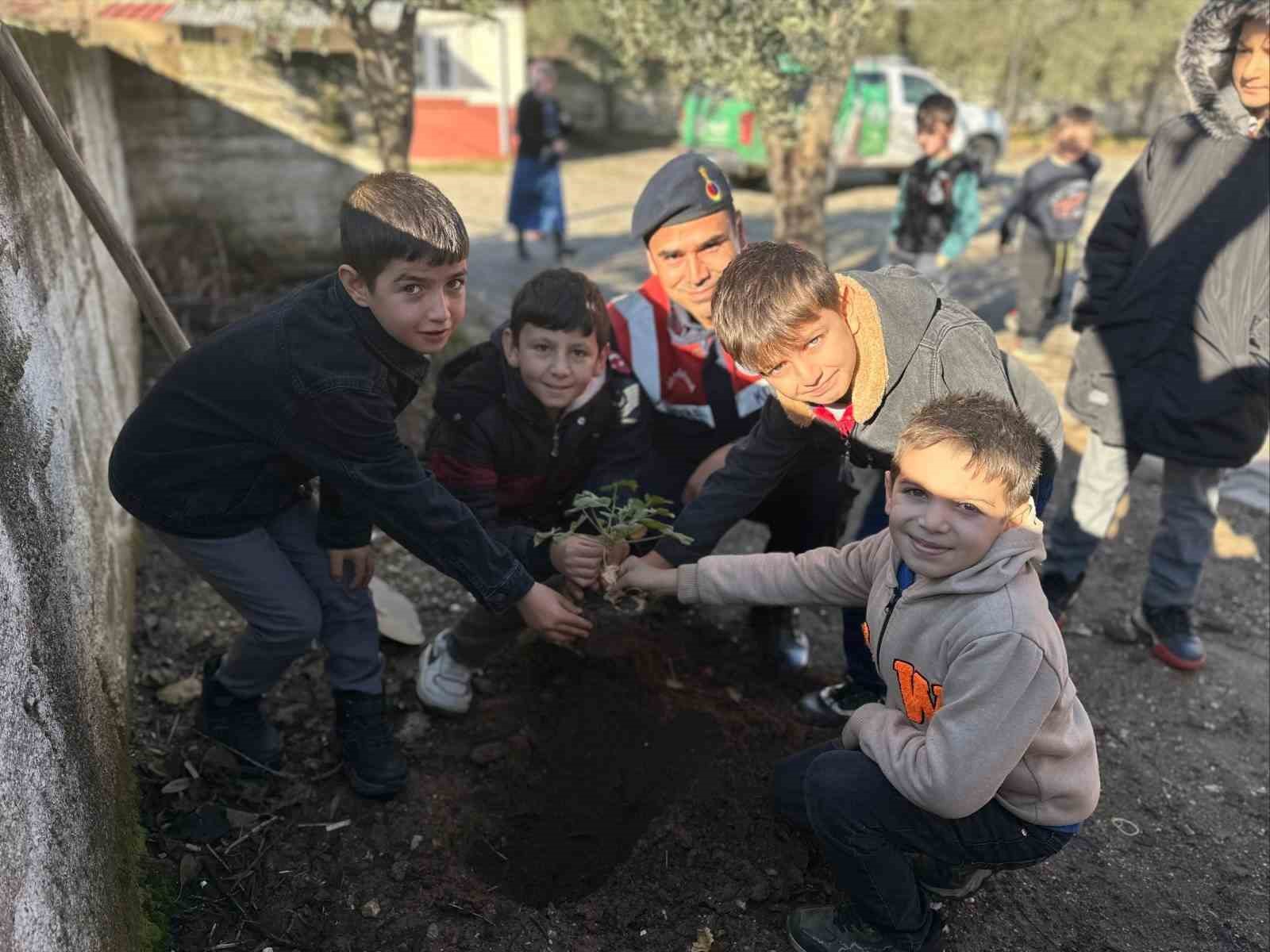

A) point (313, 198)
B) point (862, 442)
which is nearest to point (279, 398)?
point (862, 442)

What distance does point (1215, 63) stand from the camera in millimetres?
3268

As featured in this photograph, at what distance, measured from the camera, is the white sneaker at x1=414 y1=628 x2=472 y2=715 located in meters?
3.01

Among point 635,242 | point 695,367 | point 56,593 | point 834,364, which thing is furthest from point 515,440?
point 635,242

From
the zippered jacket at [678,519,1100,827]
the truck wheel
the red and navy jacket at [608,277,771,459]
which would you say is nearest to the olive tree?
the red and navy jacket at [608,277,771,459]

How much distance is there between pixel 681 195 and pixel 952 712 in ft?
5.64

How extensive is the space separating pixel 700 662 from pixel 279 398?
1.68 metres

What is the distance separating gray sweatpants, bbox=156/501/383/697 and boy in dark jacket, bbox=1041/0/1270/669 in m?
2.38

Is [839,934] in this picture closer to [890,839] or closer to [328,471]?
[890,839]

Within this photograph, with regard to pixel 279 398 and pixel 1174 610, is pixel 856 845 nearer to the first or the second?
pixel 279 398

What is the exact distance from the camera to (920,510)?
6.62 ft

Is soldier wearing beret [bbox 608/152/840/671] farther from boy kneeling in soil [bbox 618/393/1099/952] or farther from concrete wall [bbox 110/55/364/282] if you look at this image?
concrete wall [bbox 110/55/364/282]

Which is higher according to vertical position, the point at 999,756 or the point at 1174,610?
the point at 999,756

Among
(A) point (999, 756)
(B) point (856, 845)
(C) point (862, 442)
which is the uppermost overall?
(C) point (862, 442)

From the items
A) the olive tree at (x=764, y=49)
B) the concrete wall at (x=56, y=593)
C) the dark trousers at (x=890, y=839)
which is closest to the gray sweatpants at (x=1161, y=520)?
the dark trousers at (x=890, y=839)
